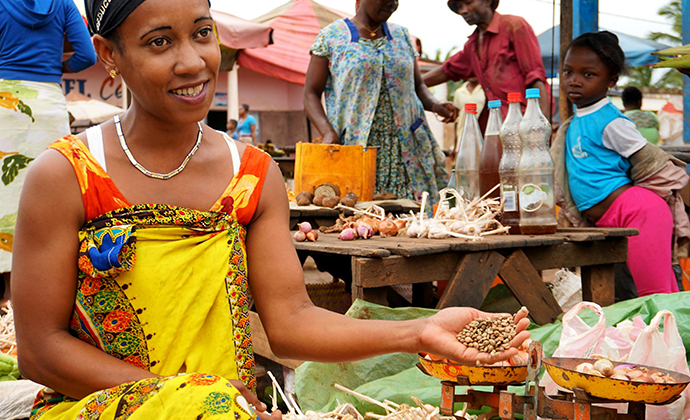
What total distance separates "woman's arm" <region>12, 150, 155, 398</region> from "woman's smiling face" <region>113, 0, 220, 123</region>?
9.4 inches

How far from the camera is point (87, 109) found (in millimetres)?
12641

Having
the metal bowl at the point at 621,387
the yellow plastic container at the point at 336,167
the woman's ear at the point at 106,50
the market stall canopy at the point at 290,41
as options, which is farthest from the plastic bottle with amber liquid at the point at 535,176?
the market stall canopy at the point at 290,41

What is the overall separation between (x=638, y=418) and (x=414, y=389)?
0.78 m

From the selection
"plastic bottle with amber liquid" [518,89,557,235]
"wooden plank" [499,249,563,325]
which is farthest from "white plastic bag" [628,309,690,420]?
"plastic bottle with amber liquid" [518,89,557,235]

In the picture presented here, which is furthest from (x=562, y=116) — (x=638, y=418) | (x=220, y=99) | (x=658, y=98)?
(x=658, y=98)

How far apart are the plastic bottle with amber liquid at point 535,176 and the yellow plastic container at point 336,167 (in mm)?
1435

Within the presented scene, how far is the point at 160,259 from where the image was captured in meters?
1.39

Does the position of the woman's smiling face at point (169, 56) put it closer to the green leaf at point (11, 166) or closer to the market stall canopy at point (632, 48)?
the green leaf at point (11, 166)

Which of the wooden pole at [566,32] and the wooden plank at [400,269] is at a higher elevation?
the wooden pole at [566,32]

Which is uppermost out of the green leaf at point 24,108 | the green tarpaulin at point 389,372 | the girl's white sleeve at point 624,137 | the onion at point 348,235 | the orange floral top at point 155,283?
the green leaf at point 24,108

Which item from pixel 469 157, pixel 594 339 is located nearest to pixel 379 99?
pixel 469 157

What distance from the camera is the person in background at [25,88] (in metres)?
3.86

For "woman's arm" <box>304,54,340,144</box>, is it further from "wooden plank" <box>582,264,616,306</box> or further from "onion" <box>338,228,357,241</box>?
"wooden plank" <box>582,264,616,306</box>

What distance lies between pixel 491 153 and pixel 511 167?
23cm
